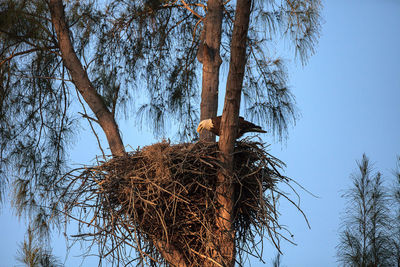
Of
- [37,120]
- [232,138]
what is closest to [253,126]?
[232,138]

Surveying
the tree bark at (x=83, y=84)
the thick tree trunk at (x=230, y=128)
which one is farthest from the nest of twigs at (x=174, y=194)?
the tree bark at (x=83, y=84)

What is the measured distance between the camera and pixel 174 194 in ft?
7.84

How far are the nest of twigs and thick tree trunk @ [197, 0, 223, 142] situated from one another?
71 centimetres

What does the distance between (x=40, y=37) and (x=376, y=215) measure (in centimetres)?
351

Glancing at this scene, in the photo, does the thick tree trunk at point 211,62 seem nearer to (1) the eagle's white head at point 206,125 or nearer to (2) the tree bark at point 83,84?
(1) the eagle's white head at point 206,125

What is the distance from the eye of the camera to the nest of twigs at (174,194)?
2.48 m

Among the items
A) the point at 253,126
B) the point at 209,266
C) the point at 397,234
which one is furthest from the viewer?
the point at 397,234

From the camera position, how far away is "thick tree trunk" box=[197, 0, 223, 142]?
331cm

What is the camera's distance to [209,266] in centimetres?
262

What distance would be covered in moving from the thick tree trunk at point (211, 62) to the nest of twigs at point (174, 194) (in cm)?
71

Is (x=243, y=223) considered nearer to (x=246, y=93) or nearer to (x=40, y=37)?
(x=246, y=93)

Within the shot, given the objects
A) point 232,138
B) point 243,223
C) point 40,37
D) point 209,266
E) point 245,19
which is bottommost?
point 209,266

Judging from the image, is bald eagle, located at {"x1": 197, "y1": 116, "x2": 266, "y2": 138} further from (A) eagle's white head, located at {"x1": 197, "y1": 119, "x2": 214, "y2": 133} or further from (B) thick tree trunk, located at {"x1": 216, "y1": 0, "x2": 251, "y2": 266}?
(B) thick tree trunk, located at {"x1": 216, "y1": 0, "x2": 251, "y2": 266}

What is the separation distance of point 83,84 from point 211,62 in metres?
1.02
